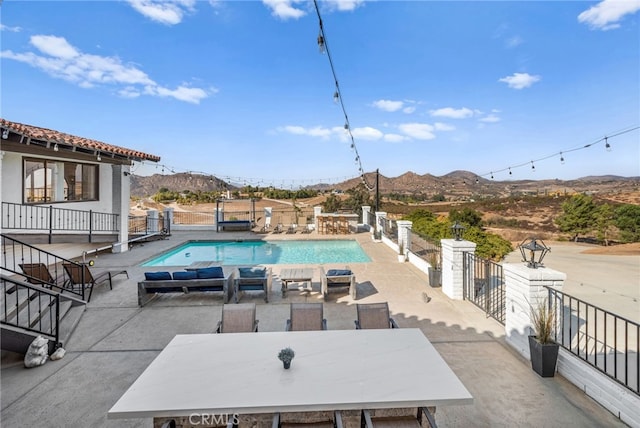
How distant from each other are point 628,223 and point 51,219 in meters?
30.4

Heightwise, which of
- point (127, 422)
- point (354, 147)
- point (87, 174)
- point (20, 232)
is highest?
point (354, 147)

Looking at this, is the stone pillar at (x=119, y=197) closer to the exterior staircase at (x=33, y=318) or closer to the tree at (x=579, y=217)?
the exterior staircase at (x=33, y=318)

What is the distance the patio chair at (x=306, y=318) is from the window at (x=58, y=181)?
980cm

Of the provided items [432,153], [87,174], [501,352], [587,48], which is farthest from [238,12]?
[432,153]

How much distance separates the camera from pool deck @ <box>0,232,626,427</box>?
3.11m

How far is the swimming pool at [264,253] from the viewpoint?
1193 centimetres

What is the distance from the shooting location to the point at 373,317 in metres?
4.25

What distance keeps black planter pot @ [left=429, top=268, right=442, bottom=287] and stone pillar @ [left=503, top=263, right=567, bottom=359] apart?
2737mm

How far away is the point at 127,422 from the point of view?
3064 mm

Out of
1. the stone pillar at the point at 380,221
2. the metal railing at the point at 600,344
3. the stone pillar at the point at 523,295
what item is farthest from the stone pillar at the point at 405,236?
the stone pillar at the point at 523,295

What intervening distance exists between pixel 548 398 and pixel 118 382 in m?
5.12

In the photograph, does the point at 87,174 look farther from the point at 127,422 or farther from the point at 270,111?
the point at 270,111

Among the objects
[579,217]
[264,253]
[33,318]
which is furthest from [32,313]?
[579,217]

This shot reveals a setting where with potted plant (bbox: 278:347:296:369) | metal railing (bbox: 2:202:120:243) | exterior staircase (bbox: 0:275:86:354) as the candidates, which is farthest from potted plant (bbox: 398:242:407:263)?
metal railing (bbox: 2:202:120:243)
